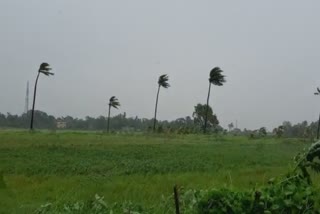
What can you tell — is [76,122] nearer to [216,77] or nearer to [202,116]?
[202,116]

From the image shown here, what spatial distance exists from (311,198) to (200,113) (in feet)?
221

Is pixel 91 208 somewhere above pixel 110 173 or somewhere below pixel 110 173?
above

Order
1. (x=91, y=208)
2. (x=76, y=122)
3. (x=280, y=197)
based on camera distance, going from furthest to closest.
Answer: (x=76, y=122) < (x=91, y=208) < (x=280, y=197)

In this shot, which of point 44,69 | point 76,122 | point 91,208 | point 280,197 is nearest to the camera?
point 280,197

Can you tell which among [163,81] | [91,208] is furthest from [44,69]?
[91,208]

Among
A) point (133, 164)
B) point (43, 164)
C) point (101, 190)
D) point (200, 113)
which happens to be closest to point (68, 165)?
point (43, 164)

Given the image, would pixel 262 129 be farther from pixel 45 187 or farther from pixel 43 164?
pixel 45 187

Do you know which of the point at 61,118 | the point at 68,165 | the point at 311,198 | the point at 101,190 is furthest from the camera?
the point at 61,118

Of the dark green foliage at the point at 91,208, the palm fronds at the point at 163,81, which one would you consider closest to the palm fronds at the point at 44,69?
the palm fronds at the point at 163,81

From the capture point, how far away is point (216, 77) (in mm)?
58406

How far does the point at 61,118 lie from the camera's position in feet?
271

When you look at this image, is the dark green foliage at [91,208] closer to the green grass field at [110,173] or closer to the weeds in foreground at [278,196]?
the green grass field at [110,173]

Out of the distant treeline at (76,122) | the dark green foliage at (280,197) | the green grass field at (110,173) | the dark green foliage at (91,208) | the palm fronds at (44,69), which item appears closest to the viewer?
the dark green foliage at (280,197)

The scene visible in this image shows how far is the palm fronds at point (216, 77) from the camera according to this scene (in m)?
57.9
